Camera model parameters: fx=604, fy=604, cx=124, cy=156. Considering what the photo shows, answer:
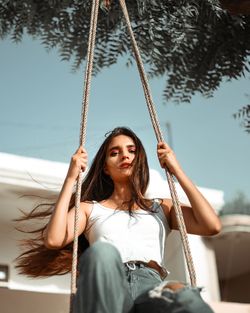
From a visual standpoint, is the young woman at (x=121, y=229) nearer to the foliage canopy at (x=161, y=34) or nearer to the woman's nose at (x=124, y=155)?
the woman's nose at (x=124, y=155)

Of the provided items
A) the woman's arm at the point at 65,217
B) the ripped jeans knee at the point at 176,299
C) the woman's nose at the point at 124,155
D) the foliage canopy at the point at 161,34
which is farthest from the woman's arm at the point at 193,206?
the foliage canopy at the point at 161,34

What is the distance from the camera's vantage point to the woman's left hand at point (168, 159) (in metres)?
1.78

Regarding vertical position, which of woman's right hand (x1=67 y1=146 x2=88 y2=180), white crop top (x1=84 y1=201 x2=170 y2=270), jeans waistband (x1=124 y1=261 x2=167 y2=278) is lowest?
jeans waistband (x1=124 y1=261 x2=167 y2=278)

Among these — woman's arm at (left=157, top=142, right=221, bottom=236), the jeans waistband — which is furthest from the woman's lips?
the jeans waistband

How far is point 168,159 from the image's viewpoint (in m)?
1.79

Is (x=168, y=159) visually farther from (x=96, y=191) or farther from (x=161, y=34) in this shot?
(x=161, y=34)

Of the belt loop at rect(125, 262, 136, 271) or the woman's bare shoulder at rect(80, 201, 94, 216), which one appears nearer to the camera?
the belt loop at rect(125, 262, 136, 271)

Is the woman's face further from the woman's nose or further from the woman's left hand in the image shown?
the woman's left hand

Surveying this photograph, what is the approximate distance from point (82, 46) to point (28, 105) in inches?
62.3

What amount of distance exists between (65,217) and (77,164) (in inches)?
6.5

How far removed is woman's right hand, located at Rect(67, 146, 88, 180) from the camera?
5.70 feet

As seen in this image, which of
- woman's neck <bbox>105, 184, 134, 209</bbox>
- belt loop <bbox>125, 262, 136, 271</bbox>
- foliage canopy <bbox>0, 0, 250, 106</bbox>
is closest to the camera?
belt loop <bbox>125, 262, 136, 271</bbox>

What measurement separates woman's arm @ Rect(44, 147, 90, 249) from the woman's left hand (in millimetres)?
228

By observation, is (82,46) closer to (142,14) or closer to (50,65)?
(142,14)
